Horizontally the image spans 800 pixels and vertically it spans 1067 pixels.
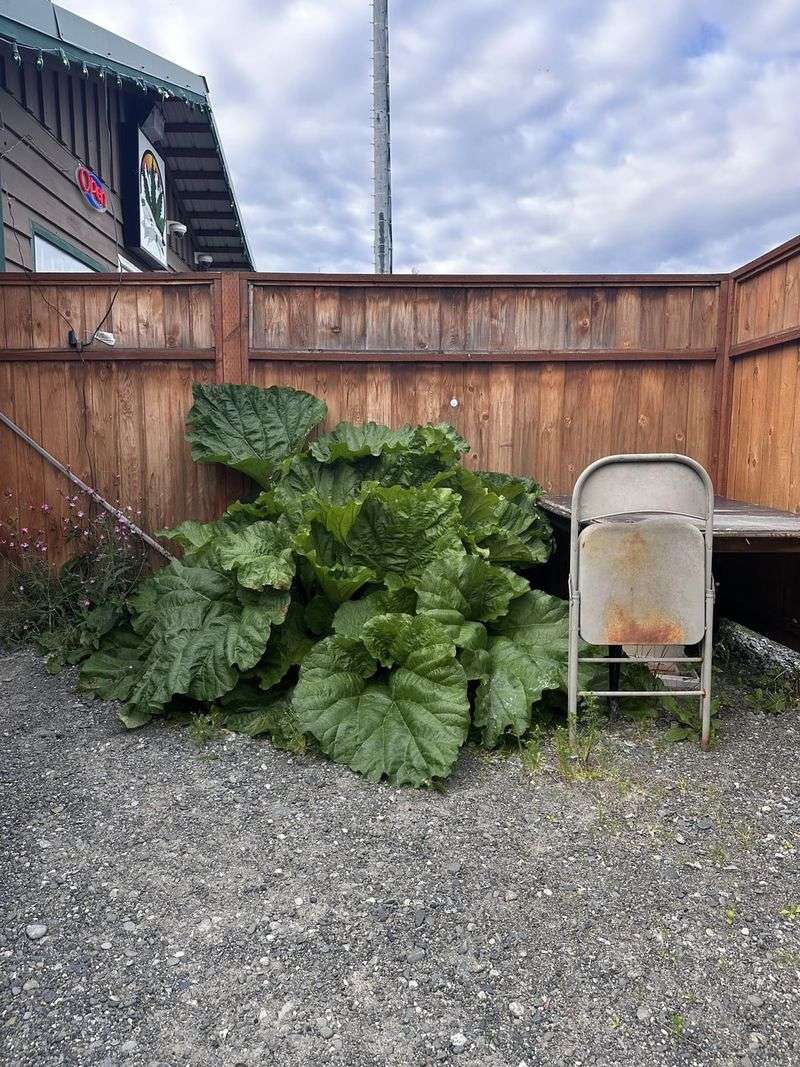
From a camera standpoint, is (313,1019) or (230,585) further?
(230,585)

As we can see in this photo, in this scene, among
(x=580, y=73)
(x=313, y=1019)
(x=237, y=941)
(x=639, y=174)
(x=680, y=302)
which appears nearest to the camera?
(x=313, y=1019)

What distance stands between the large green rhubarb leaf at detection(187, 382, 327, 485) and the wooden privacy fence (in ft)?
0.80

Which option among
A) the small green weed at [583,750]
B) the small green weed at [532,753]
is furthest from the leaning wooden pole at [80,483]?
the small green weed at [583,750]

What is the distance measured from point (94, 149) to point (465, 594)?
5505 millimetres

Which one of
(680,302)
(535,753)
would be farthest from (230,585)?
(680,302)

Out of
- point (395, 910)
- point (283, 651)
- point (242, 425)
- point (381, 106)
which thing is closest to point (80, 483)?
point (242, 425)

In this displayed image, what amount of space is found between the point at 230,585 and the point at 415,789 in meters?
1.16

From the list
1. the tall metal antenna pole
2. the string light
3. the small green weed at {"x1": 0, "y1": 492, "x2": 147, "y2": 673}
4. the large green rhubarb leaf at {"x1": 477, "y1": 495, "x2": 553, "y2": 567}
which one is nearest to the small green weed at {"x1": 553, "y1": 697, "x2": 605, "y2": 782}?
the large green rhubarb leaf at {"x1": 477, "y1": 495, "x2": 553, "y2": 567}

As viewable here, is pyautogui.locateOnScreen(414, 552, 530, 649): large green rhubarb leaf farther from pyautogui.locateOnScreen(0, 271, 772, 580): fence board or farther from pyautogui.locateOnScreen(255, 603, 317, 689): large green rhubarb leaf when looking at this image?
pyautogui.locateOnScreen(0, 271, 772, 580): fence board

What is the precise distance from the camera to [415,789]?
230 centimetres

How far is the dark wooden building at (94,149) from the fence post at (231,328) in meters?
1.41

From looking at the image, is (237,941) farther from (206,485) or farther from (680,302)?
(680,302)

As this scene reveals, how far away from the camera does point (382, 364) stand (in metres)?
4.07

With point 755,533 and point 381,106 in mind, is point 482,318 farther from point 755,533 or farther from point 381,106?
point 381,106
